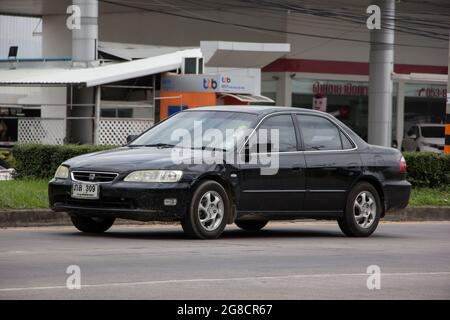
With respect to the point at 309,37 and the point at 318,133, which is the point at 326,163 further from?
the point at 309,37

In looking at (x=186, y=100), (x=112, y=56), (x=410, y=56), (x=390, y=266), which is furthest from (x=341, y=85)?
(x=390, y=266)

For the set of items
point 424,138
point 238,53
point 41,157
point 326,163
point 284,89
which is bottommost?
point 41,157

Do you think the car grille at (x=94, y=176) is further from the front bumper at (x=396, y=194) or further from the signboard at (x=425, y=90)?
the signboard at (x=425, y=90)

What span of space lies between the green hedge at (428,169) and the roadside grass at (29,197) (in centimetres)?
91

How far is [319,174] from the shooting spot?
44.9 ft

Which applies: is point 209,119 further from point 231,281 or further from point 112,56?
point 112,56

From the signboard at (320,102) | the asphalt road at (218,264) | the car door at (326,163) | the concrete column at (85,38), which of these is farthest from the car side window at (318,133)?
the signboard at (320,102)

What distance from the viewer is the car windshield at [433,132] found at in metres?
47.6

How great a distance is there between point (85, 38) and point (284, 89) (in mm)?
15740

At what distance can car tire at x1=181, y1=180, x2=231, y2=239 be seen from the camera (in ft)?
40.5

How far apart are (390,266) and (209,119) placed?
3569mm

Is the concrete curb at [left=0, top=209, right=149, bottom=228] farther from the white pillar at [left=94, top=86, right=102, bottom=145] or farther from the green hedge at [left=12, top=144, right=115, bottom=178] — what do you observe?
the white pillar at [left=94, top=86, right=102, bottom=145]

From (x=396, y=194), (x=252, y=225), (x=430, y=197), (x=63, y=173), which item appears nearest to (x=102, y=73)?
(x=430, y=197)

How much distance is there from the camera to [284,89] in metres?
48.7
